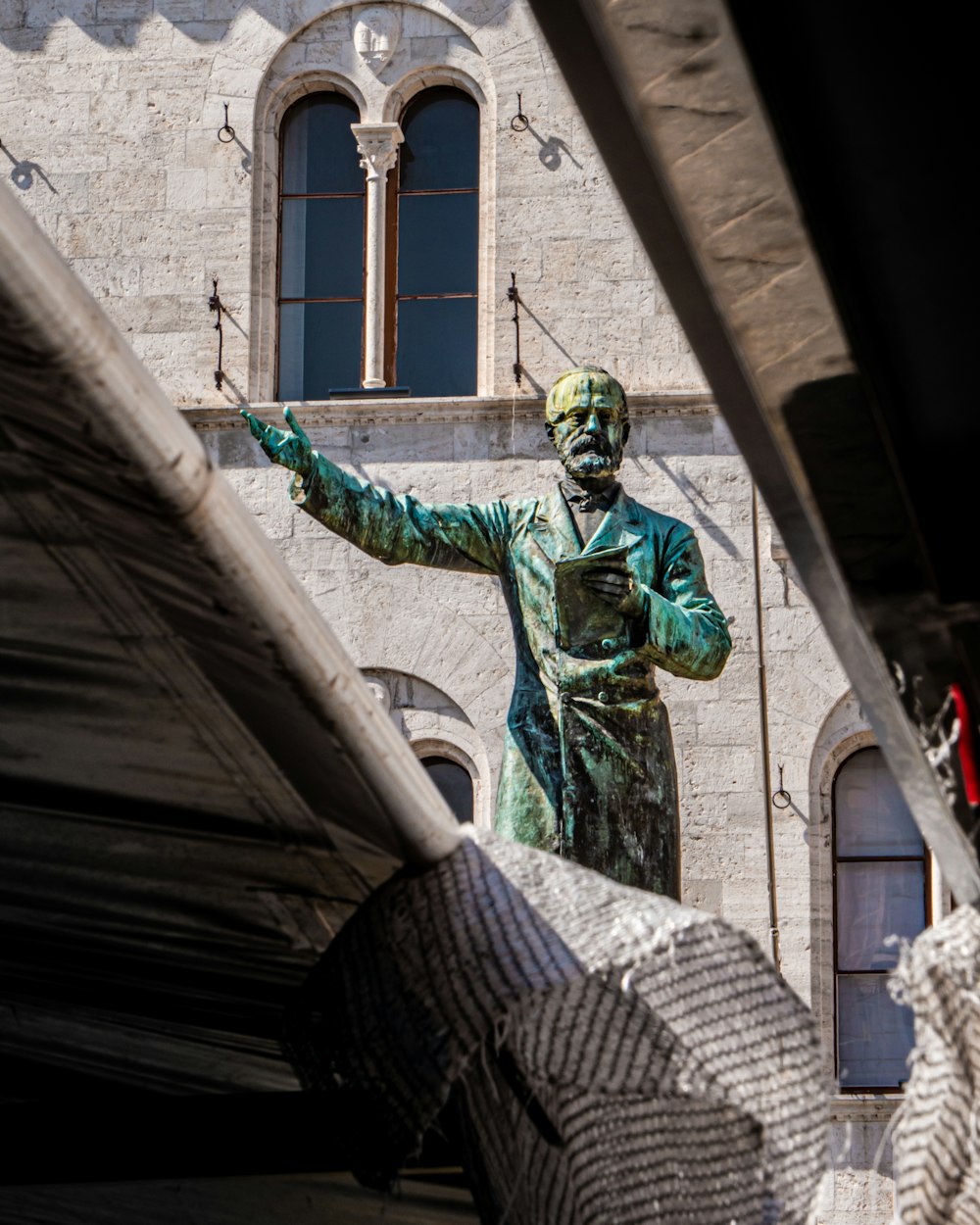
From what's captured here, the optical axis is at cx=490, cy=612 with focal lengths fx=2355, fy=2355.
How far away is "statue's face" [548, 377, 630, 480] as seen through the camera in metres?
5.77

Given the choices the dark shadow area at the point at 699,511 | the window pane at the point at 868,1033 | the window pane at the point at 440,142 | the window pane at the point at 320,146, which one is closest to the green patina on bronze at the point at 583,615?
the window pane at the point at 868,1033

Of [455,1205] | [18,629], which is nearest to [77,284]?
[18,629]

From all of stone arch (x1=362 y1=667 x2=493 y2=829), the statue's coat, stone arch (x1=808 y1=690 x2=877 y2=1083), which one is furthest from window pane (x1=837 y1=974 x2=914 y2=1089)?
the statue's coat

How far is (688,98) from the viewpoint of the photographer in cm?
172

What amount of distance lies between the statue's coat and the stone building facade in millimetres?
7949

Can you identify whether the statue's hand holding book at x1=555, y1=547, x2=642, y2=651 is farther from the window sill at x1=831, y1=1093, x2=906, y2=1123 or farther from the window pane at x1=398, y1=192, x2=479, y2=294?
the window pane at x1=398, y1=192, x2=479, y2=294

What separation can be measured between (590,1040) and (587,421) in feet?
12.5

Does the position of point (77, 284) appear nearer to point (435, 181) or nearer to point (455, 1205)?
point (455, 1205)

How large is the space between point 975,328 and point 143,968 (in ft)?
4.15

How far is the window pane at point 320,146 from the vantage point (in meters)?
15.4

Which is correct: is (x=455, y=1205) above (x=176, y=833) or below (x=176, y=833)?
below

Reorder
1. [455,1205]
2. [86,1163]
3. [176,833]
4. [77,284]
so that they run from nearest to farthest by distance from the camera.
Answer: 1. [77,284]
2. [176,833]
3. [86,1163]
4. [455,1205]

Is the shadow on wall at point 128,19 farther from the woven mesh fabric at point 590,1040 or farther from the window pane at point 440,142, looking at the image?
the woven mesh fabric at point 590,1040

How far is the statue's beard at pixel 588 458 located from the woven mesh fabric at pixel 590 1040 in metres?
3.64
